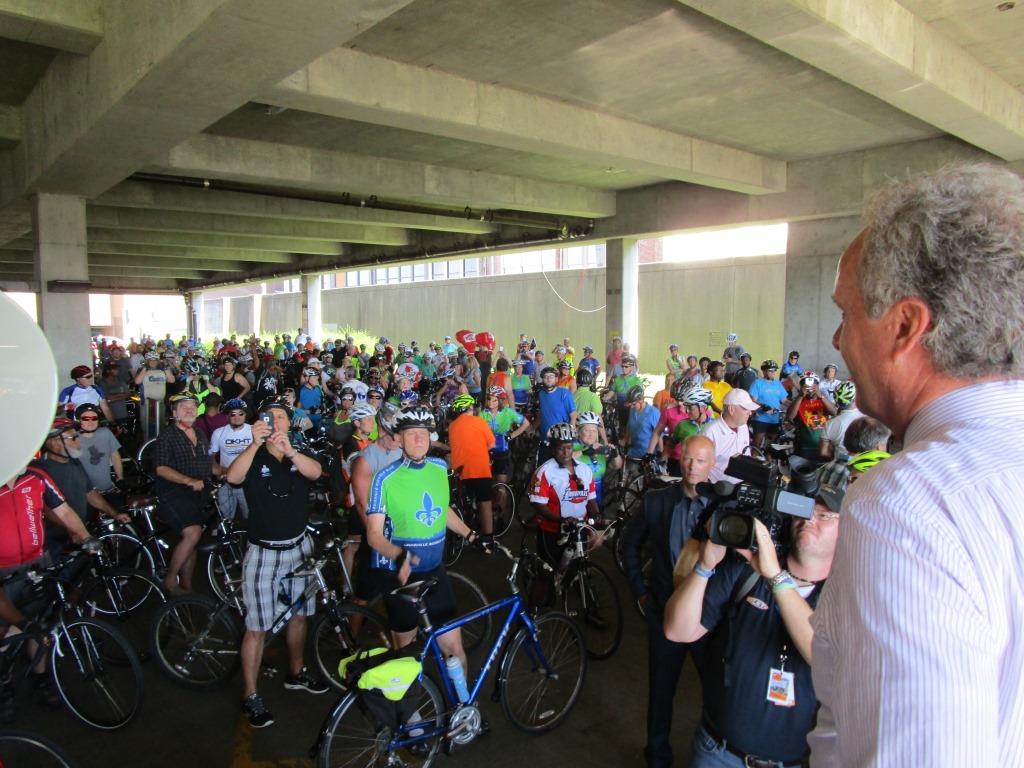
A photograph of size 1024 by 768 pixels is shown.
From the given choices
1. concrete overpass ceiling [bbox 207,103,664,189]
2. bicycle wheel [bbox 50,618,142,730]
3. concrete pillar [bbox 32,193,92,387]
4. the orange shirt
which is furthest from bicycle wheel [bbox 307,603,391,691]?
concrete pillar [bbox 32,193,92,387]

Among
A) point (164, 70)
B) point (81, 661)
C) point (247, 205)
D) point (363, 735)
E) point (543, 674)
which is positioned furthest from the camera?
point (247, 205)

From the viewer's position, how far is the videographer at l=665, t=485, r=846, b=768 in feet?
8.37

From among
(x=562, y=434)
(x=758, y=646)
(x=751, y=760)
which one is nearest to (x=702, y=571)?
(x=758, y=646)

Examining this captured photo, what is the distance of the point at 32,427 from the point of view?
2.00 metres

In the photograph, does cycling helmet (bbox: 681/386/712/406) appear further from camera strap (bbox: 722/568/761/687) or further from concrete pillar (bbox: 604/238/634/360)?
concrete pillar (bbox: 604/238/634/360)

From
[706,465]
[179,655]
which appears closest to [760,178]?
[706,465]

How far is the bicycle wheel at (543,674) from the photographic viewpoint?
14.6ft

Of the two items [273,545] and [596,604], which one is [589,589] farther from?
[273,545]

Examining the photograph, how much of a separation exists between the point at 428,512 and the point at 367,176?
11.9m

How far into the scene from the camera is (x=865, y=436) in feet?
17.5

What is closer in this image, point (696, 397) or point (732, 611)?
point (732, 611)

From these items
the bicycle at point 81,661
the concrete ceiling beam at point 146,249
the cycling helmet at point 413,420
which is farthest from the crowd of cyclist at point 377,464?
the concrete ceiling beam at point 146,249

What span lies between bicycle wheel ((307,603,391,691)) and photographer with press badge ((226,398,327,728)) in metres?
0.10

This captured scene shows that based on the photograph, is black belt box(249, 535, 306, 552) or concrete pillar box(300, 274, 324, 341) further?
concrete pillar box(300, 274, 324, 341)
